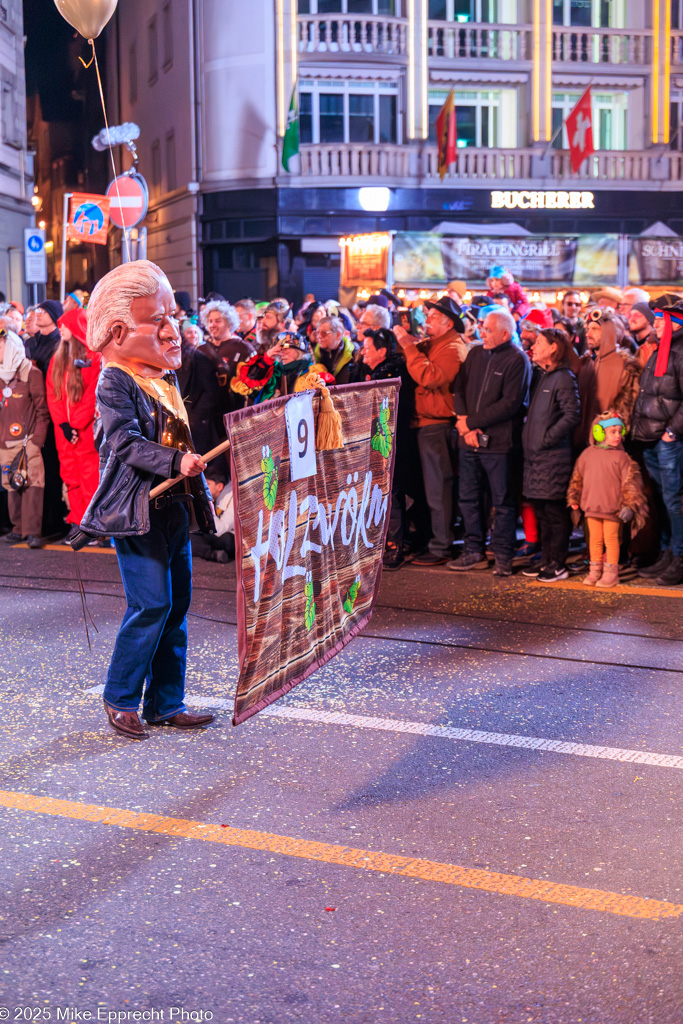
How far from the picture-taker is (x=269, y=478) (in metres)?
4.73

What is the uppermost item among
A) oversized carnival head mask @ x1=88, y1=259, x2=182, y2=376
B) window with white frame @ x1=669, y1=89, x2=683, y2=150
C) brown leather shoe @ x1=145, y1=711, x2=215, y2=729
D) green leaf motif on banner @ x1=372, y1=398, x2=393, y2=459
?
window with white frame @ x1=669, y1=89, x2=683, y2=150

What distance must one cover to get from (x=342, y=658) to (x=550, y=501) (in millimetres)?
2829

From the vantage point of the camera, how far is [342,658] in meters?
6.70

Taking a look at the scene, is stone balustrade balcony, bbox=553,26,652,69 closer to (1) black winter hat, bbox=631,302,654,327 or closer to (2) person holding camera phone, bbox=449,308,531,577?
(1) black winter hat, bbox=631,302,654,327

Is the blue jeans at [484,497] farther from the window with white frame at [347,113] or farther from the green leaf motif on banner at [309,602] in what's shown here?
the window with white frame at [347,113]

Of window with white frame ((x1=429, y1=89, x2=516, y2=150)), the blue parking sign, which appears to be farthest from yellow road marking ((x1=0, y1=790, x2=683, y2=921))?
window with white frame ((x1=429, y1=89, x2=516, y2=150))

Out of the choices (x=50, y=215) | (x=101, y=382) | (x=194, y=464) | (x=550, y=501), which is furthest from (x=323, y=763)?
(x=50, y=215)

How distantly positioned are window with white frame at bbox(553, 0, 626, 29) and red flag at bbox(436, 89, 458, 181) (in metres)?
5.33

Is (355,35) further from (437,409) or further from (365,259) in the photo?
(437,409)

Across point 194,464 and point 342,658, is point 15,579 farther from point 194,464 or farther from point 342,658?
point 194,464

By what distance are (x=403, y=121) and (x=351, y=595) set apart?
84.3 ft

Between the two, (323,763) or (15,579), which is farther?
(15,579)

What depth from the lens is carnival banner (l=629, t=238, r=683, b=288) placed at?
2350 cm

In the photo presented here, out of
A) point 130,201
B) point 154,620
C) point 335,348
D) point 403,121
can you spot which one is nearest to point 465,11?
point 403,121
